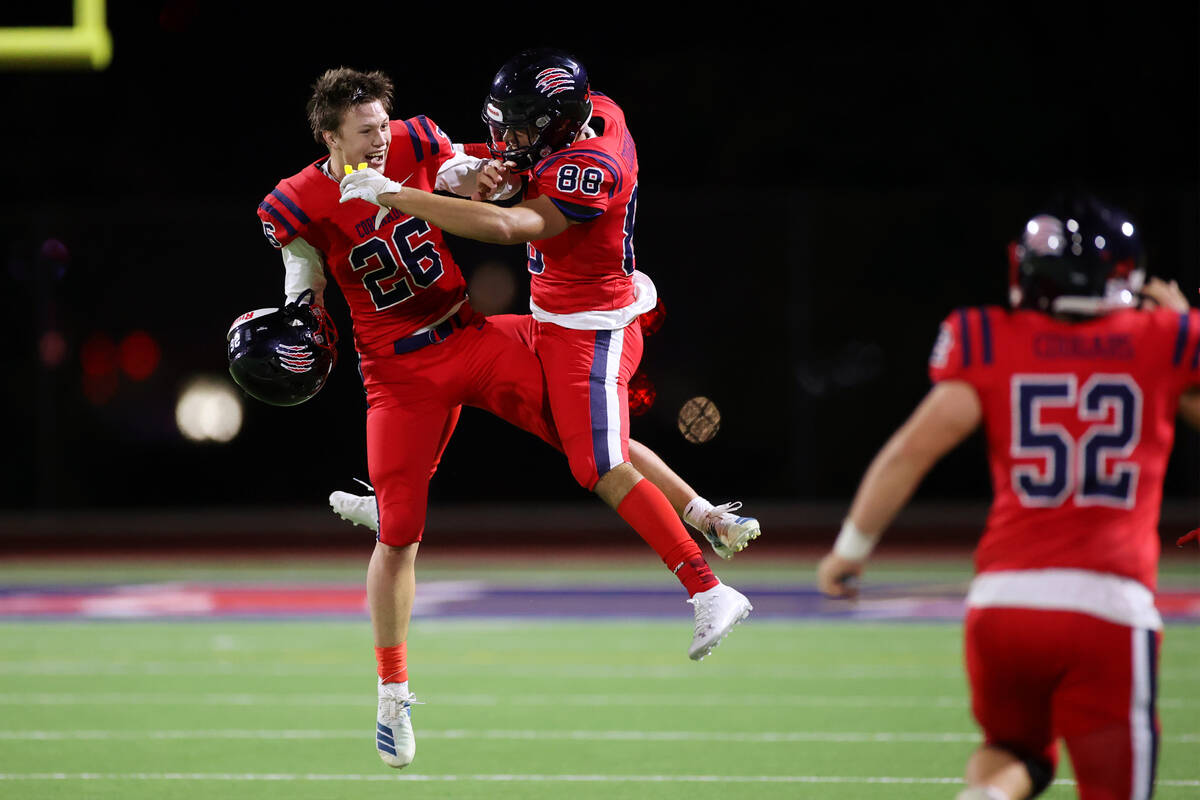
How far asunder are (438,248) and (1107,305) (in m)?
2.44

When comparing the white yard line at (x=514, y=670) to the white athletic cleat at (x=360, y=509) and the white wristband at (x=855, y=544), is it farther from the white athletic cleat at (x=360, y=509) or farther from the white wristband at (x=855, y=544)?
the white wristband at (x=855, y=544)

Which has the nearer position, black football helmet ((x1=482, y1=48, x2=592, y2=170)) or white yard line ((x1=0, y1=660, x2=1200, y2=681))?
black football helmet ((x1=482, y1=48, x2=592, y2=170))

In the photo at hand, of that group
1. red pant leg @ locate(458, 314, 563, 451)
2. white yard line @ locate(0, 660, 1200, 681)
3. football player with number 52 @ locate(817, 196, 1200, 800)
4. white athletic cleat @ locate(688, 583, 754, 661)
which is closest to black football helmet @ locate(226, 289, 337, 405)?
red pant leg @ locate(458, 314, 563, 451)

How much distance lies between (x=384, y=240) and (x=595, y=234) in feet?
2.17

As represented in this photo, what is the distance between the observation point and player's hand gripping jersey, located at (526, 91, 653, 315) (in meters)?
4.61

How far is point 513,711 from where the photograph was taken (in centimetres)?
691

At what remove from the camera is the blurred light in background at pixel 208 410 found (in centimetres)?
1513

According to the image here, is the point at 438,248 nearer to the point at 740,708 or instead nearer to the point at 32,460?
the point at 740,708

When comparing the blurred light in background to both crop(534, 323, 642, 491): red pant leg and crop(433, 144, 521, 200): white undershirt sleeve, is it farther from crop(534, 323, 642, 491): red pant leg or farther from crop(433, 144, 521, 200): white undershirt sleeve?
crop(534, 323, 642, 491): red pant leg

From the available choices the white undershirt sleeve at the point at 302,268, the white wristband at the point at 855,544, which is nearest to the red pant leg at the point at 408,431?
the white undershirt sleeve at the point at 302,268

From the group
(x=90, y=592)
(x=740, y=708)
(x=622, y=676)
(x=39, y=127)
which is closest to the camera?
(x=740, y=708)

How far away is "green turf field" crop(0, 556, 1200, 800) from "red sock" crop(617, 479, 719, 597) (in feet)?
3.07

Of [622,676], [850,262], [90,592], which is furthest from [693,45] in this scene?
[622,676]

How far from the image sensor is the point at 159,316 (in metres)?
15.2
